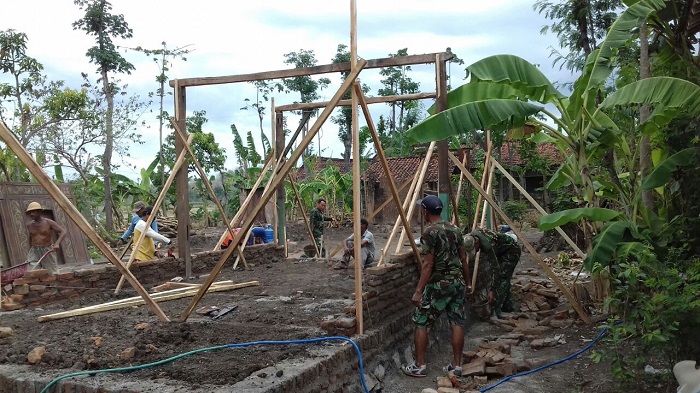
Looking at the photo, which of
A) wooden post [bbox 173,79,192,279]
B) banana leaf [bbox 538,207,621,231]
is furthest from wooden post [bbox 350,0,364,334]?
wooden post [bbox 173,79,192,279]

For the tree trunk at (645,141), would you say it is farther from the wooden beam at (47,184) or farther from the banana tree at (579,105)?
the wooden beam at (47,184)

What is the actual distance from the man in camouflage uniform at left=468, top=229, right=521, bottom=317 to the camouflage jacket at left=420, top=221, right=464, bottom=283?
1.85 metres

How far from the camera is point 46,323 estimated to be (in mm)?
6414

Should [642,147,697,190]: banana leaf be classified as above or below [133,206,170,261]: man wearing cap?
above

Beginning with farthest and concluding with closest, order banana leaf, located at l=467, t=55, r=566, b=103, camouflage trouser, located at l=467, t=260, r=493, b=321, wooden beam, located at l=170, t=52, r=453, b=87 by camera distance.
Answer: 1. camouflage trouser, located at l=467, t=260, r=493, b=321
2. wooden beam, located at l=170, t=52, r=453, b=87
3. banana leaf, located at l=467, t=55, r=566, b=103

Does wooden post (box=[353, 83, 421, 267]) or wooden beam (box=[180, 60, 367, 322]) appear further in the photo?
wooden post (box=[353, 83, 421, 267])

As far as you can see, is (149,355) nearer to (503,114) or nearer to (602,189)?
(503,114)

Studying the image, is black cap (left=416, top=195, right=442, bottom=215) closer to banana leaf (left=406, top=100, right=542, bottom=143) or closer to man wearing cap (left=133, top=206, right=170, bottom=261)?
banana leaf (left=406, top=100, right=542, bottom=143)

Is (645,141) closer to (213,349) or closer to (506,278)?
(506,278)

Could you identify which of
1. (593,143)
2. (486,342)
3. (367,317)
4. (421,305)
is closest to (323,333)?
(367,317)

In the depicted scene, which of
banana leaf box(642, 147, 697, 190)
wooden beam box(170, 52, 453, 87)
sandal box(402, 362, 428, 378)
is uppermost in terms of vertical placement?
wooden beam box(170, 52, 453, 87)

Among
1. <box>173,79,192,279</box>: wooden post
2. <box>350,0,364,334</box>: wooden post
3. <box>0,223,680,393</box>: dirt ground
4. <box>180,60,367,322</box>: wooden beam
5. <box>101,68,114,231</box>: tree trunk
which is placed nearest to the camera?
<box>0,223,680,393</box>: dirt ground

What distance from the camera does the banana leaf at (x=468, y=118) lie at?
6559 mm

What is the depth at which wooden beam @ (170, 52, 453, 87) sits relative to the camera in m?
7.67
